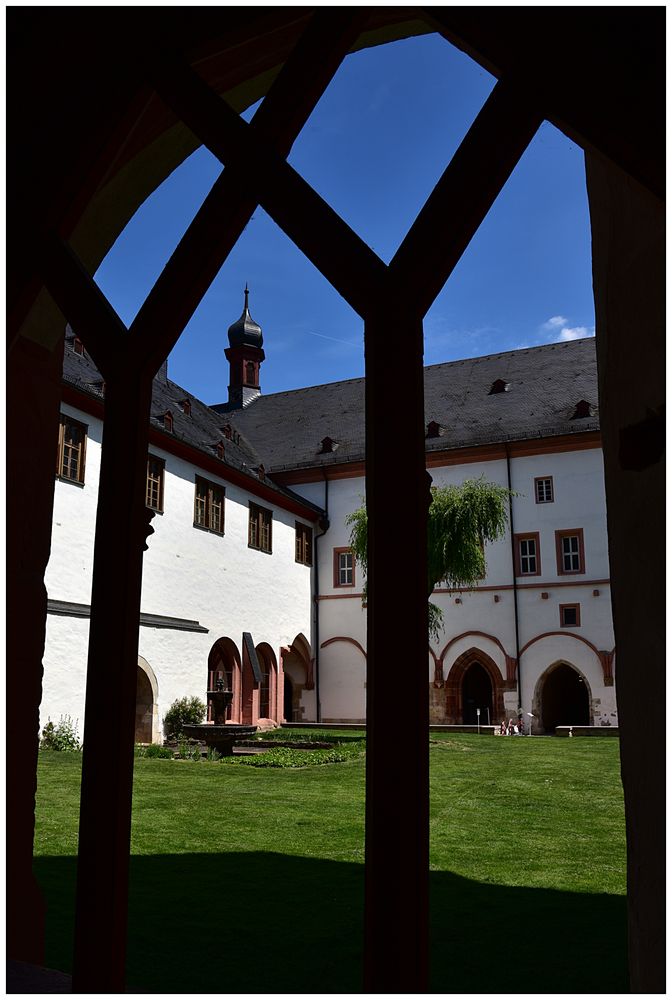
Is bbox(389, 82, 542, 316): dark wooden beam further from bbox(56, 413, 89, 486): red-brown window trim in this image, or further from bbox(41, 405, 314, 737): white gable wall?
bbox(56, 413, 89, 486): red-brown window trim

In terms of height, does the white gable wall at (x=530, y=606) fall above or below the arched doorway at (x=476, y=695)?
above

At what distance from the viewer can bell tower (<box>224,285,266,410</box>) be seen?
3659 centimetres

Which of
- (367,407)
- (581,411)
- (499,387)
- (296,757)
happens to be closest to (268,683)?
(296,757)

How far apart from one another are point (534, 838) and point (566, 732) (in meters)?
14.5

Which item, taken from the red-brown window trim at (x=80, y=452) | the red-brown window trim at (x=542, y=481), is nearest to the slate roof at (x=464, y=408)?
the red-brown window trim at (x=542, y=481)

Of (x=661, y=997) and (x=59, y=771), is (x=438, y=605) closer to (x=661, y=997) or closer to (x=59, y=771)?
(x=59, y=771)

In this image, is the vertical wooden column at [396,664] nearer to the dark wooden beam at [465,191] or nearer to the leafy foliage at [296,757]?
the dark wooden beam at [465,191]

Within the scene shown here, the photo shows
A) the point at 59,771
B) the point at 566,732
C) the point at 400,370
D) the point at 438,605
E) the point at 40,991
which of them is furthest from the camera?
the point at 438,605

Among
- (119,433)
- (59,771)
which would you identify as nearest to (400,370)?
(119,433)

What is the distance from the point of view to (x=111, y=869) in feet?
5.23

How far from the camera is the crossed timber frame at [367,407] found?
1.36m

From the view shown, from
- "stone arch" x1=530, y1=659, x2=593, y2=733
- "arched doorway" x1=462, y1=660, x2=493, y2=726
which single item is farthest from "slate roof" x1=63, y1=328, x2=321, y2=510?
"stone arch" x1=530, y1=659, x2=593, y2=733

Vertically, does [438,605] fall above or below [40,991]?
above

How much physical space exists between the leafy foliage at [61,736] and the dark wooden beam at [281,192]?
529 inches
